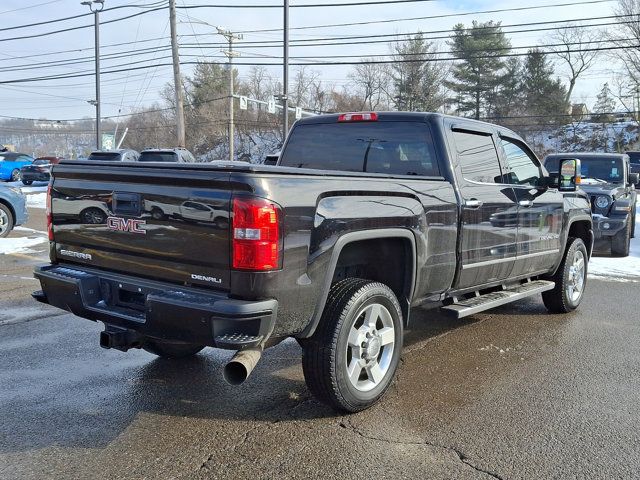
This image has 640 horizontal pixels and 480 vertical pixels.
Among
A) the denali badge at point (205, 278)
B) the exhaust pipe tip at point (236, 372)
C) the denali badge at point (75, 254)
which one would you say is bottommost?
the exhaust pipe tip at point (236, 372)

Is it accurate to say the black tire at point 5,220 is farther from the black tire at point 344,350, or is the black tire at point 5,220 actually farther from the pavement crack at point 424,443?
the pavement crack at point 424,443

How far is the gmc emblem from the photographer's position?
3500mm

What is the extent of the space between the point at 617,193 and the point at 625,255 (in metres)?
1.28

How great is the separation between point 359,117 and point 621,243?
320 inches

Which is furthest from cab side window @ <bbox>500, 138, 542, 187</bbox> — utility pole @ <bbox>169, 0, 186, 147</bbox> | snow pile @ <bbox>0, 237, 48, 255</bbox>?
utility pole @ <bbox>169, 0, 186, 147</bbox>

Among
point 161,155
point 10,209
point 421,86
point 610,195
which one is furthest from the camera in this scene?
→ point 421,86

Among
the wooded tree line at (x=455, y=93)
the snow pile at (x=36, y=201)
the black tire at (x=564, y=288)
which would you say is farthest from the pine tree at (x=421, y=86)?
the black tire at (x=564, y=288)

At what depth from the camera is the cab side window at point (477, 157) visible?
4940mm

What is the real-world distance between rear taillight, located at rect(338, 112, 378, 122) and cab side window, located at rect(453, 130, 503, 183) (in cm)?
71

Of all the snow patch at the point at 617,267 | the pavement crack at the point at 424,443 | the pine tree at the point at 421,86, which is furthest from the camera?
the pine tree at the point at 421,86

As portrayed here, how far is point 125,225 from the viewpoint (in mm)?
3576

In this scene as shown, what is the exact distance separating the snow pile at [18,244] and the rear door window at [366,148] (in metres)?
7.15

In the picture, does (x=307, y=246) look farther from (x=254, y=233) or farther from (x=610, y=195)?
(x=610, y=195)

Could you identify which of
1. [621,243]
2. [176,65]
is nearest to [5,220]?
[621,243]
